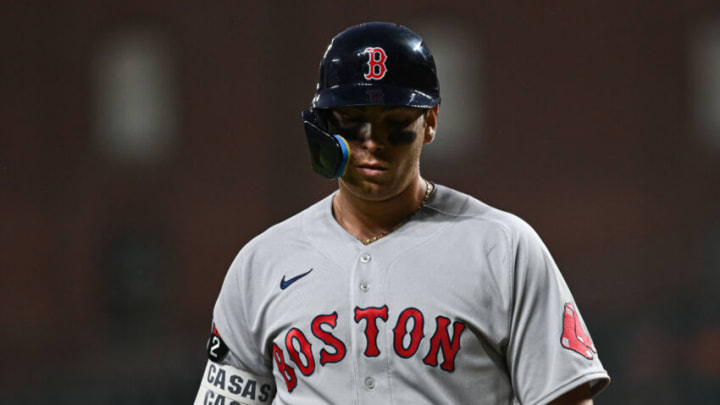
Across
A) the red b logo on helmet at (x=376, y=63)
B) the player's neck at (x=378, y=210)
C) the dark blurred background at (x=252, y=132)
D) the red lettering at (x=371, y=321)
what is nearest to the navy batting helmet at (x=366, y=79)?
the red b logo on helmet at (x=376, y=63)

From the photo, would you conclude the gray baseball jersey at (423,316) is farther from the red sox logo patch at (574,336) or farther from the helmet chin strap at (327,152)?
the helmet chin strap at (327,152)

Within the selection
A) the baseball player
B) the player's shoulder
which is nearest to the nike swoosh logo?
the baseball player

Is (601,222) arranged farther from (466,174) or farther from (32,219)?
(32,219)

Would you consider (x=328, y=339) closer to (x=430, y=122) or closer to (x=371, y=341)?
(x=371, y=341)

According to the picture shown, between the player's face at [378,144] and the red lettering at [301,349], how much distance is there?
25 cm

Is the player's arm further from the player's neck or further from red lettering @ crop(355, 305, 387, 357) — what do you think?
the player's neck

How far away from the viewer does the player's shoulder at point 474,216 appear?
1.63m

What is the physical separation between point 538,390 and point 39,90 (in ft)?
25.1

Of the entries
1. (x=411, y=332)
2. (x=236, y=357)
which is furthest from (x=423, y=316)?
(x=236, y=357)

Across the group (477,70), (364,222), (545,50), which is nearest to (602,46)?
(545,50)

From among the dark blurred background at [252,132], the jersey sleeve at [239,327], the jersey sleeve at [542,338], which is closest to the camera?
the jersey sleeve at [542,338]

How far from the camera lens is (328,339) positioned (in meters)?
1.63

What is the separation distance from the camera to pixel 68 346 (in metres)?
7.45

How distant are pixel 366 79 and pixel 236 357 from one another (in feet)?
1.80
